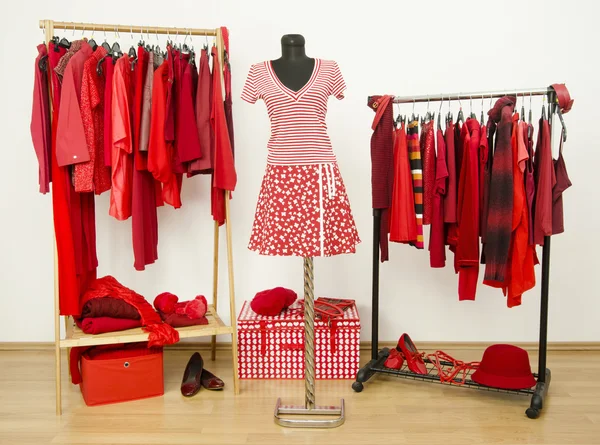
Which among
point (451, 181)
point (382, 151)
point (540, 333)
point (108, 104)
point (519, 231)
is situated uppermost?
point (108, 104)

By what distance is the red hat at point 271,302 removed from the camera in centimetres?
306

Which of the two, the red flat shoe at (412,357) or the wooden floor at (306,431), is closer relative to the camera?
the wooden floor at (306,431)

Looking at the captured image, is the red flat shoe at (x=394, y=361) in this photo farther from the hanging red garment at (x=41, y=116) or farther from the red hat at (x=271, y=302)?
the hanging red garment at (x=41, y=116)

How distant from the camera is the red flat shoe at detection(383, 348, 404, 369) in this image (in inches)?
118

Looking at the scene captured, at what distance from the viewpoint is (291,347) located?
307 centimetres

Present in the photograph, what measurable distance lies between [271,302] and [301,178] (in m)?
0.93

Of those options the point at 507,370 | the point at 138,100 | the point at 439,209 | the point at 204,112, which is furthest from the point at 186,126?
the point at 507,370

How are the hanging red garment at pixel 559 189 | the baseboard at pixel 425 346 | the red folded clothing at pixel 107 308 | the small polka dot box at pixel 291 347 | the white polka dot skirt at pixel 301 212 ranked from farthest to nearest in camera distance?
the baseboard at pixel 425 346 < the small polka dot box at pixel 291 347 < the red folded clothing at pixel 107 308 < the hanging red garment at pixel 559 189 < the white polka dot skirt at pixel 301 212

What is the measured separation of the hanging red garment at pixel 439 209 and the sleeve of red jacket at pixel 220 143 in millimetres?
953

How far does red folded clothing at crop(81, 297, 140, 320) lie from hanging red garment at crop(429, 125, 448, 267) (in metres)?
1.48

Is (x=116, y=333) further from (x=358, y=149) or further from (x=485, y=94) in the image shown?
(x=485, y=94)

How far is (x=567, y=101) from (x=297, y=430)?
1.81 m

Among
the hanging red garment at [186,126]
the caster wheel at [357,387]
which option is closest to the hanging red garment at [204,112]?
the hanging red garment at [186,126]

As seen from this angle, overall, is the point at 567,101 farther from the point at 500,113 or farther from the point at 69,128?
the point at 69,128
